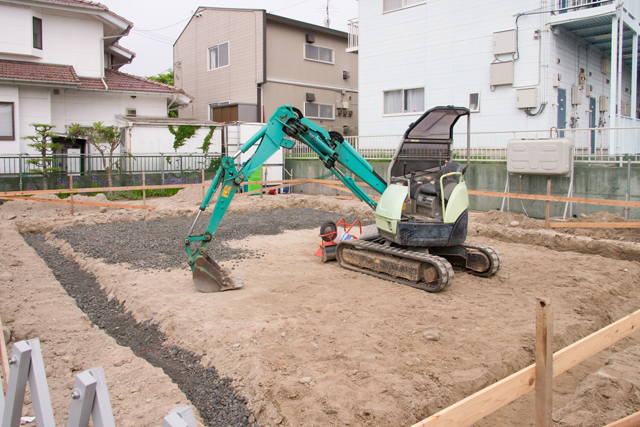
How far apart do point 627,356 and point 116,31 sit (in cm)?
2470

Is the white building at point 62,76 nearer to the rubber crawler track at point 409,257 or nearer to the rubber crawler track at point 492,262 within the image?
the rubber crawler track at point 409,257

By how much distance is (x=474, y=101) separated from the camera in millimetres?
17047

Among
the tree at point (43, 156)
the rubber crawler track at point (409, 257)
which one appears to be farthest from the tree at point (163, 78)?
the rubber crawler track at point (409, 257)

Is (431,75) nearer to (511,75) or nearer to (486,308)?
(511,75)

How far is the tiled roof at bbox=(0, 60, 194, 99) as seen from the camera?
1828 centimetres

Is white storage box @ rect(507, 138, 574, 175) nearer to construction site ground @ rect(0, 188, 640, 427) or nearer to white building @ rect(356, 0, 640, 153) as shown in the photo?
construction site ground @ rect(0, 188, 640, 427)

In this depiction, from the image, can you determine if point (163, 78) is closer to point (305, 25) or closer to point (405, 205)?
point (305, 25)

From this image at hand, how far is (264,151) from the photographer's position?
25.5 ft

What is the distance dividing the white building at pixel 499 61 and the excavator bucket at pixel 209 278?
481 inches

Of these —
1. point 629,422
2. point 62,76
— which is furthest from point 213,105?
point 629,422

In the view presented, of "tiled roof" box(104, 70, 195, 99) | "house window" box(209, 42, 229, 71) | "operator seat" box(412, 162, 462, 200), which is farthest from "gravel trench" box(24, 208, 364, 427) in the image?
"house window" box(209, 42, 229, 71)

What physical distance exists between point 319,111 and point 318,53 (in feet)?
10.4

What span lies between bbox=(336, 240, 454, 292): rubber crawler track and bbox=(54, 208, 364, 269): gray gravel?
6.92ft

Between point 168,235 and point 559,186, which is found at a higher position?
point 559,186
